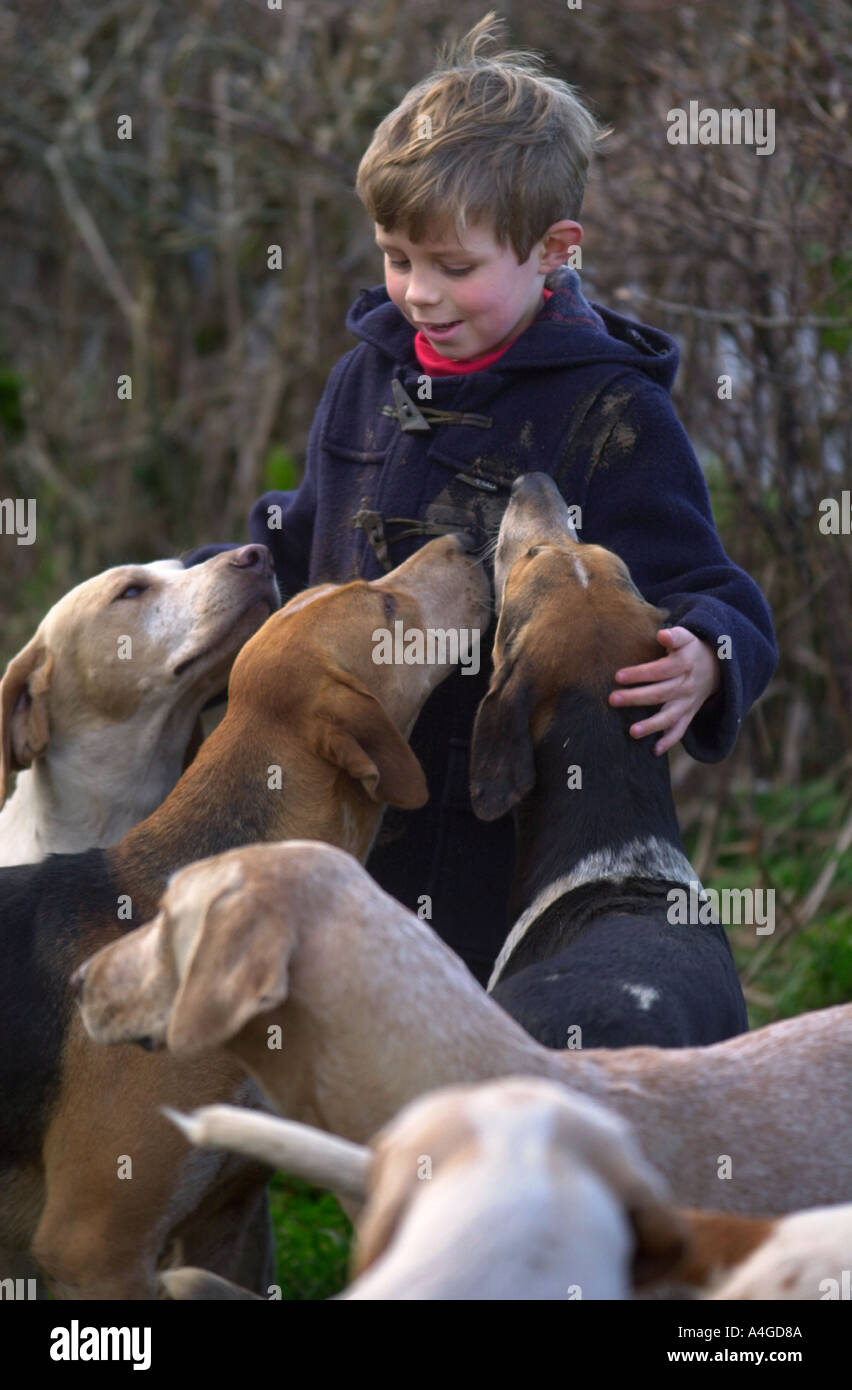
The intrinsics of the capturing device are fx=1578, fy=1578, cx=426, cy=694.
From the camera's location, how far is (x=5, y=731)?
4.34m

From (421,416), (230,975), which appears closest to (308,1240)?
(421,416)

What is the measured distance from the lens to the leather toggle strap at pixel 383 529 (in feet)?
13.9

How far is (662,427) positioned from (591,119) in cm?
96

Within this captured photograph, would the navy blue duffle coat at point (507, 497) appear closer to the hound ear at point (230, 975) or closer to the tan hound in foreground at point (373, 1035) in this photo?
the tan hound in foreground at point (373, 1035)

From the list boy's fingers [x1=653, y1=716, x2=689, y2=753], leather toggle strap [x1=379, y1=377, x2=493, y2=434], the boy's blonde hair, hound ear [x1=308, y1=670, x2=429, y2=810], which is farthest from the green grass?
the boy's blonde hair

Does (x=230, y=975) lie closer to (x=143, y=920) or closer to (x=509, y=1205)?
(x=509, y=1205)

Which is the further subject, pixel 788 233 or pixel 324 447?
pixel 788 233

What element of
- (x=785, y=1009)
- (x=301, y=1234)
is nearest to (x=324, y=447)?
(x=301, y=1234)

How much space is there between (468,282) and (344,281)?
550 centimetres

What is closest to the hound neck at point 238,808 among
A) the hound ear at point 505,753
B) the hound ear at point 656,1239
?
the hound ear at point 505,753

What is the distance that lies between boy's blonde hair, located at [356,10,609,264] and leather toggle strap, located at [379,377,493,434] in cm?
44

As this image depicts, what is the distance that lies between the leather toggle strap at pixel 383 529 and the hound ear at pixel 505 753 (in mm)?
670
